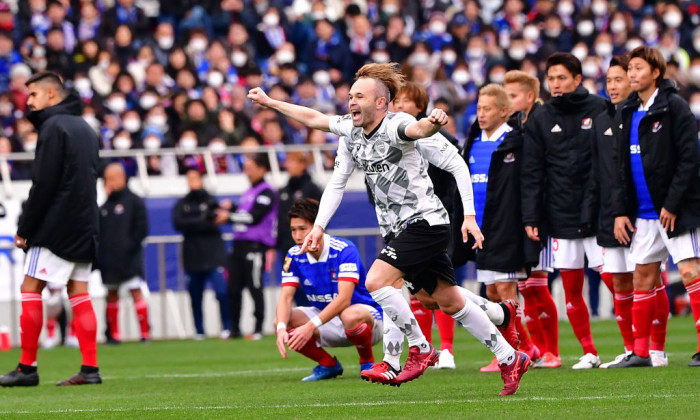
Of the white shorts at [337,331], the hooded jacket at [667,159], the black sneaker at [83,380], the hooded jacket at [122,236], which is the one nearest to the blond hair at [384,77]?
the hooded jacket at [667,159]

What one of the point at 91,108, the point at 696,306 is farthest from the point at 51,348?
the point at 696,306

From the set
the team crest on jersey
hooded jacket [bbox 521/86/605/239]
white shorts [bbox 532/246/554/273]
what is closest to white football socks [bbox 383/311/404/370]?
the team crest on jersey

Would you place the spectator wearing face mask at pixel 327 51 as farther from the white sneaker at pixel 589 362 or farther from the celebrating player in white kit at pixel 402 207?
the celebrating player in white kit at pixel 402 207

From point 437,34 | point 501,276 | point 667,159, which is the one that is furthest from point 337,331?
point 437,34

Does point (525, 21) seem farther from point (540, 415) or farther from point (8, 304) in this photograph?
point (540, 415)

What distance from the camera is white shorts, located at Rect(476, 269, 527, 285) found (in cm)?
1059

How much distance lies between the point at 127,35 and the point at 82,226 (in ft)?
39.3

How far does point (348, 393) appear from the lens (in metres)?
9.07

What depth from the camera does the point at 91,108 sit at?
2022 centimetres

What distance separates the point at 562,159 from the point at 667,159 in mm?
1033

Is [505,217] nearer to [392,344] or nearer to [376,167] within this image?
[392,344]

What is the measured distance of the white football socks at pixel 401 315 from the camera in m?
8.40

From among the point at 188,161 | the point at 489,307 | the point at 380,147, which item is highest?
the point at 380,147

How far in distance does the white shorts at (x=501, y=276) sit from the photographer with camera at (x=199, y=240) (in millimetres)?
7263
